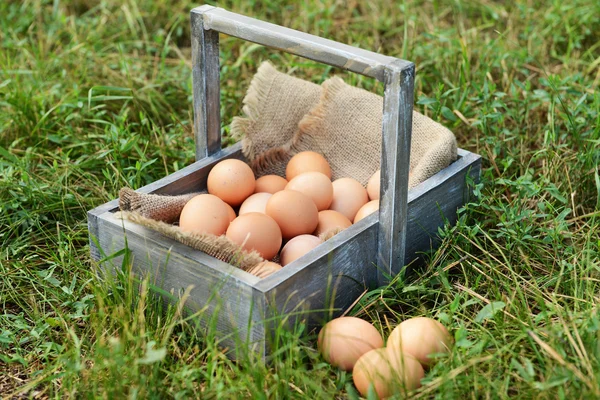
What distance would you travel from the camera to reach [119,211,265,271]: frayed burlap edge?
1821 millimetres

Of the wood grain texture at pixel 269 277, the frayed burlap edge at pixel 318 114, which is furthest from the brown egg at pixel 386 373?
the frayed burlap edge at pixel 318 114

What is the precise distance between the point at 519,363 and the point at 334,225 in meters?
0.61

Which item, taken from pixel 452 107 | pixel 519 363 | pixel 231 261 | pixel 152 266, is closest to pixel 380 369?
pixel 519 363

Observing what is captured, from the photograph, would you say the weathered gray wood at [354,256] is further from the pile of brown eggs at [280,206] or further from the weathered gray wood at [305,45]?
the weathered gray wood at [305,45]

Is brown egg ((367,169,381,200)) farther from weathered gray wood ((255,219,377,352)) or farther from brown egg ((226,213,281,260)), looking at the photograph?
brown egg ((226,213,281,260))

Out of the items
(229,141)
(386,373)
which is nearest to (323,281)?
(386,373)

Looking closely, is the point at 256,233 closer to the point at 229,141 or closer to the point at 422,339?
the point at 422,339

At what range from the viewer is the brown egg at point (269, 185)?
7.48 feet

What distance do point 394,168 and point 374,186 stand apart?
411 mm

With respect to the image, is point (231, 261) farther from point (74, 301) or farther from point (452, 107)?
point (452, 107)

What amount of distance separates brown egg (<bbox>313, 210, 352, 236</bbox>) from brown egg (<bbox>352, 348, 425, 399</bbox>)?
1.56 ft

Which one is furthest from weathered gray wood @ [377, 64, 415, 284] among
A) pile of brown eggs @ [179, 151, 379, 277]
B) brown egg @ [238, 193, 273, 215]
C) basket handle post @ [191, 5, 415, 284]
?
brown egg @ [238, 193, 273, 215]

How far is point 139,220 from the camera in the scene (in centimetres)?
187

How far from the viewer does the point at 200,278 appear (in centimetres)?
183
